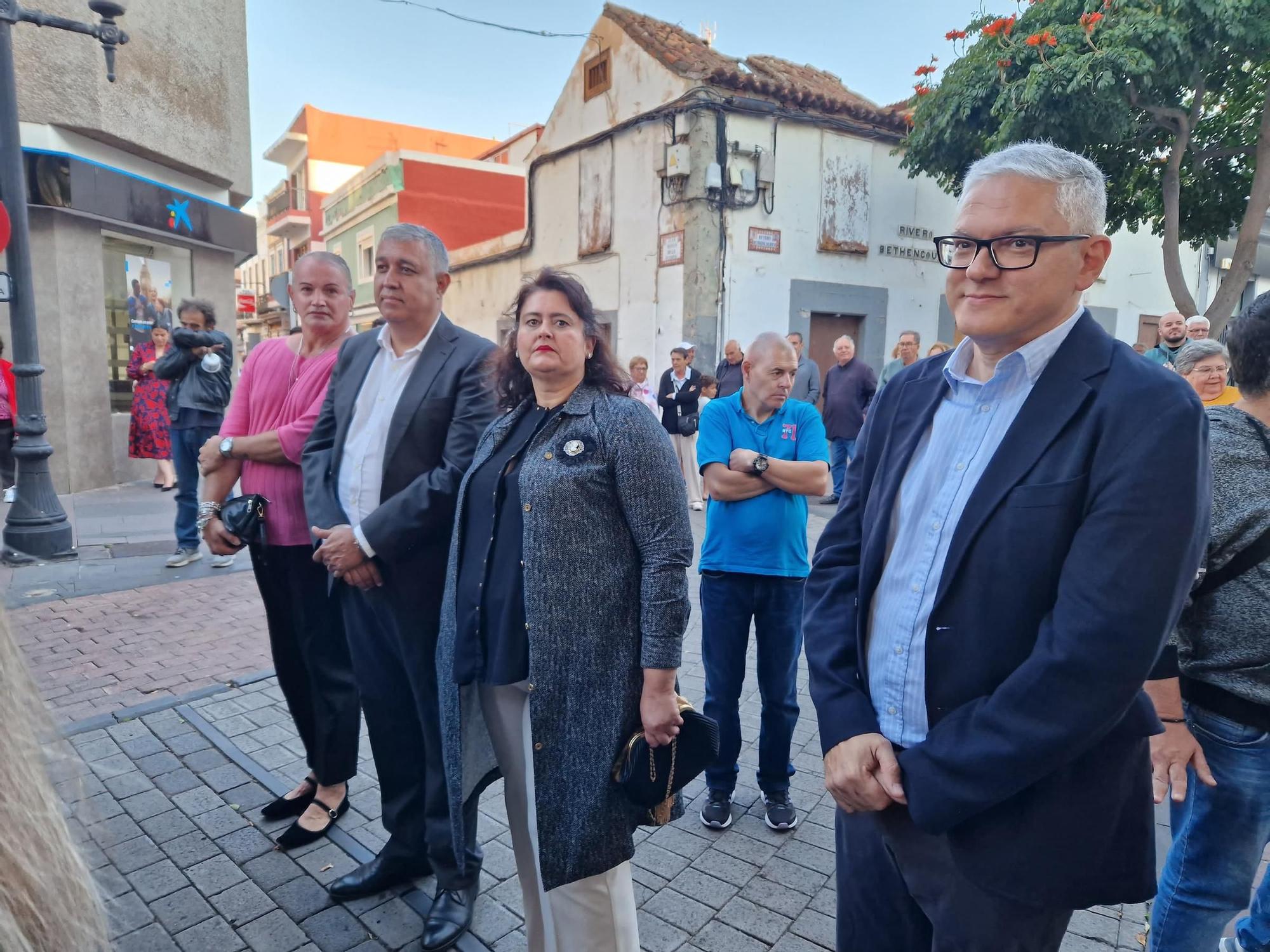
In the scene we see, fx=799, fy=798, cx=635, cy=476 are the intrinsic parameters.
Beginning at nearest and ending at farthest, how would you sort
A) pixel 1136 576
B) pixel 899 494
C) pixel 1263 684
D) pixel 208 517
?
pixel 1136 576
pixel 899 494
pixel 1263 684
pixel 208 517

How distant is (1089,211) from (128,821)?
3904 millimetres

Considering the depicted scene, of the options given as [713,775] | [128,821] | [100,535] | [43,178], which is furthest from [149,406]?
[713,775]

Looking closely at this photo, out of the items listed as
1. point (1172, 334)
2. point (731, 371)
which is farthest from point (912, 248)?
point (1172, 334)

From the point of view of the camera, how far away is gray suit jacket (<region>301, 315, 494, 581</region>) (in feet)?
8.46

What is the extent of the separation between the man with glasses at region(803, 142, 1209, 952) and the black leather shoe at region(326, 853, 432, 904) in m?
1.78

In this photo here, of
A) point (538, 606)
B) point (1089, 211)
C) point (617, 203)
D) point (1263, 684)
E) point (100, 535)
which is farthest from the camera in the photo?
point (617, 203)

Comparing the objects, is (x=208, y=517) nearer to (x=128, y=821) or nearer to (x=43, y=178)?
(x=128, y=821)

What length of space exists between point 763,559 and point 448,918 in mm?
1705

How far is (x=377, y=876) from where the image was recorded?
2812 mm

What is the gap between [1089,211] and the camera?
4.94 ft

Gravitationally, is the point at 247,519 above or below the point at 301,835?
above

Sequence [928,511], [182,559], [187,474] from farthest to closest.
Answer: [182,559] → [187,474] → [928,511]

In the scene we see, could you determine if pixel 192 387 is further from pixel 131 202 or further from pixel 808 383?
pixel 808 383

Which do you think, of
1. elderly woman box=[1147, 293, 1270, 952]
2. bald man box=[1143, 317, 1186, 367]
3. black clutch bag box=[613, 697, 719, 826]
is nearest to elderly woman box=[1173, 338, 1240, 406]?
elderly woman box=[1147, 293, 1270, 952]
